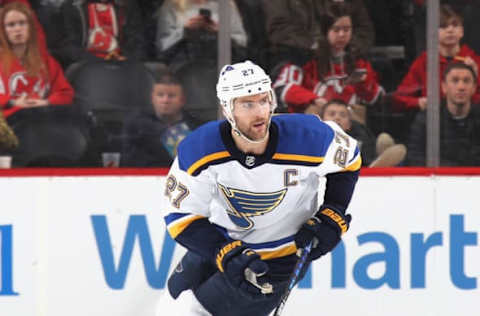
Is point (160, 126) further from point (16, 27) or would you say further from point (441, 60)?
point (441, 60)

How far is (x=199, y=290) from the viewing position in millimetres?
3096

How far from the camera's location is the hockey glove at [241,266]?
286 cm

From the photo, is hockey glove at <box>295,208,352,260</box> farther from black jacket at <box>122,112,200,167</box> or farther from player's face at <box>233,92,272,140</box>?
black jacket at <box>122,112,200,167</box>

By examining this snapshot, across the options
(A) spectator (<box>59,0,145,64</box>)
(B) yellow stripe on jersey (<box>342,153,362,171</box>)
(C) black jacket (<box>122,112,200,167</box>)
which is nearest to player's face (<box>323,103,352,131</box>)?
(C) black jacket (<box>122,112,200,167</box>)

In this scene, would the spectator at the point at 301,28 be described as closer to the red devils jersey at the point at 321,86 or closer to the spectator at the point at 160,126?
the red devils jersey at the point at 321,86

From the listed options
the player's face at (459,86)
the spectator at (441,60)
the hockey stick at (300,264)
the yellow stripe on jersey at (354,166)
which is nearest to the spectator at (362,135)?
the spectator at (441,60)

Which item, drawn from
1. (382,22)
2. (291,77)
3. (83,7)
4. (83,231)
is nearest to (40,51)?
(83,7)

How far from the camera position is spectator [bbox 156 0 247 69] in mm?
4012

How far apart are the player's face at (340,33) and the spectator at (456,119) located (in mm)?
419

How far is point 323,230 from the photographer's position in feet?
9.71

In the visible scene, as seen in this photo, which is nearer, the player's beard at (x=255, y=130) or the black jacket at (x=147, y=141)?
the player's beard at (x=255, y=130)

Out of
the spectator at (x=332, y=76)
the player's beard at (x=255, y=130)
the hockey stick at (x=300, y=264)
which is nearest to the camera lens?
the player's beard at (x=255, y=130)

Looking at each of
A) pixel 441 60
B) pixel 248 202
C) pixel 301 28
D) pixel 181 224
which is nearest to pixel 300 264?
pixel 248 202

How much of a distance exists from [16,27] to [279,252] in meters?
1.53
